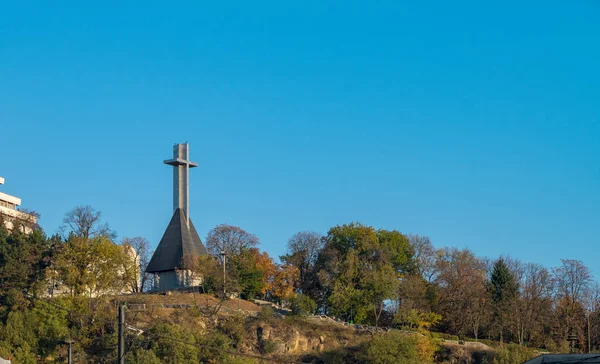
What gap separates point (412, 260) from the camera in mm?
86688

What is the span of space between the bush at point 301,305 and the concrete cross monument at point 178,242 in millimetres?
9708

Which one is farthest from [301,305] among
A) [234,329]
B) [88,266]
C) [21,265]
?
[21,265]

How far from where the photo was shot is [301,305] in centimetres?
7612

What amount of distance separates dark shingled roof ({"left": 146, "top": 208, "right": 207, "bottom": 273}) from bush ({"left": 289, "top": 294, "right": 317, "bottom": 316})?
11.3m

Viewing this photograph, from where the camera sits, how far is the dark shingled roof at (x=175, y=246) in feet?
271

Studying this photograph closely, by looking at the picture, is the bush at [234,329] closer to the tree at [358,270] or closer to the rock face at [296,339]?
the rock face at [296,339]

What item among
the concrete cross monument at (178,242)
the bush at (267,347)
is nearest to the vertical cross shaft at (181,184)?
the concrete cross monument at (178,242)

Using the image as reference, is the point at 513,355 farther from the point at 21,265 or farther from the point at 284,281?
the point at 21,265

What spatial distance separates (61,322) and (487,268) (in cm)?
4372

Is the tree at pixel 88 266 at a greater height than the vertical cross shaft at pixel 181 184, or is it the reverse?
the vertical cross shaft at pixel 181 184

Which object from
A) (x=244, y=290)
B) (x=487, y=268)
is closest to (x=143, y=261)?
(x=244, y=290)

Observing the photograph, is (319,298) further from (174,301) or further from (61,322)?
(61,322)

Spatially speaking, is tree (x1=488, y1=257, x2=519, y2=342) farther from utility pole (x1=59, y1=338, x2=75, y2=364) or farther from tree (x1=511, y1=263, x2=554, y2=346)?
utility pole (x1=59, y1=338, x2=75, y2=364)

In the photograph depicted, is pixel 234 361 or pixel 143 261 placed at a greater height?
pixel 143 261
